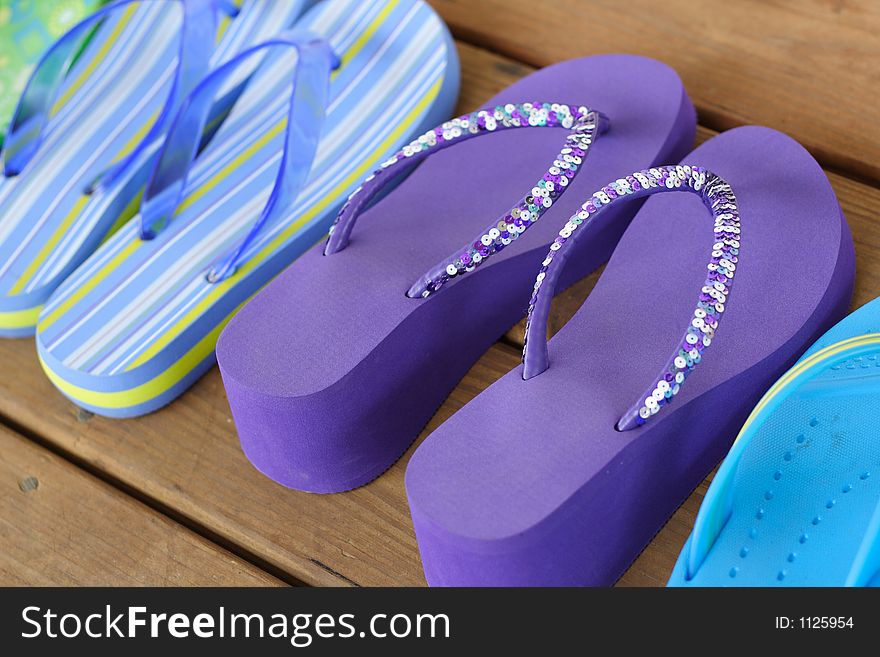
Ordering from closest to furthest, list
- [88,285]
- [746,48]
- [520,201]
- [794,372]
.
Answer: [794,372]
[520,201]
[88,285]
[746,48]

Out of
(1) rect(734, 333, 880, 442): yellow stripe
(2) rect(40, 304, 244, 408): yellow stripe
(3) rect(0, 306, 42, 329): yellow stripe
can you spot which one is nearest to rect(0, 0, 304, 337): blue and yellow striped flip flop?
(3) rect(0, 306, 42, 329): yellow stripe

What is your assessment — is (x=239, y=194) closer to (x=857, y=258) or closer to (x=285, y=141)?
(x=285, y=141)

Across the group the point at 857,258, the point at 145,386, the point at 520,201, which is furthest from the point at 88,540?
the point at 857,258

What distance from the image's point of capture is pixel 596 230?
80 centimetres

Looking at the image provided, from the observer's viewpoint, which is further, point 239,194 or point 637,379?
point 239,194

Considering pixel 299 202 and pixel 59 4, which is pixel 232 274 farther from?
pixel 59 4

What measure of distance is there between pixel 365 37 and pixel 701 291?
45 cm

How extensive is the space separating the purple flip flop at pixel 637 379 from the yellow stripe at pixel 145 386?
24cm

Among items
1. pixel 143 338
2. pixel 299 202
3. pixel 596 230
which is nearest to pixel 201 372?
pixel 143 338

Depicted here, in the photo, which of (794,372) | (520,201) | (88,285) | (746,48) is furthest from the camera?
(746,48)

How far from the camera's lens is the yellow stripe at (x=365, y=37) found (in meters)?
0.96

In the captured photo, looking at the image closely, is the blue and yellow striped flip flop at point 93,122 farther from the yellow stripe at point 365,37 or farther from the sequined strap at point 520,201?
the sequined strap at point 520,201

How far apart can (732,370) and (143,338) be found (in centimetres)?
43

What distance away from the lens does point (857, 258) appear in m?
0.80
